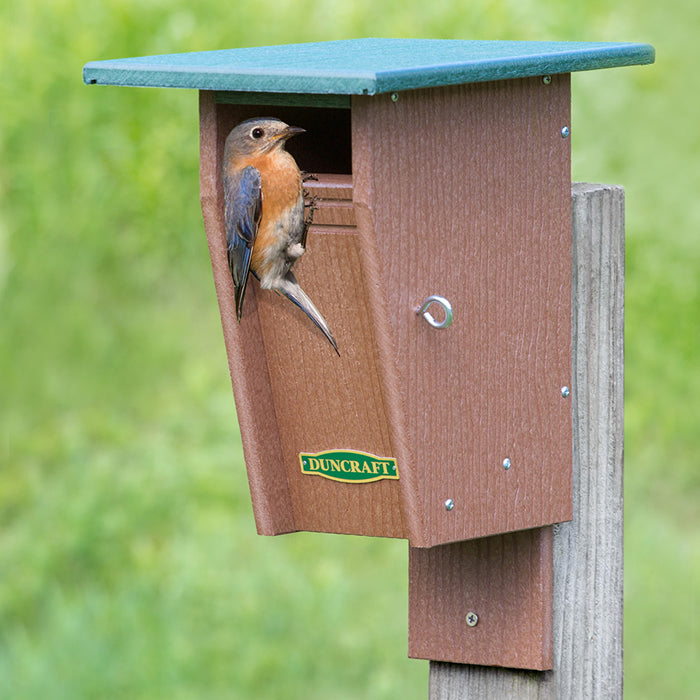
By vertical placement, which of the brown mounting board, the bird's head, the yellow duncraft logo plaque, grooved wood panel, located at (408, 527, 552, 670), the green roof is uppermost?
the green roof

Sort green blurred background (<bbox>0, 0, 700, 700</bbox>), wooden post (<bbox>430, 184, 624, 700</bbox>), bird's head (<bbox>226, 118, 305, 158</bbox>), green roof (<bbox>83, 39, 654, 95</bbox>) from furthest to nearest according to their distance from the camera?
green blurred background (<bbox>0, 0, 700, 700</bbox>) < wooden post (<bbox>430, 184, 624, 700</bbox>) < bird's head (<bbox>226, 118, 305, 158</bbox>) < green roof (<bbox>83, 39, 654, 95</bbox>)

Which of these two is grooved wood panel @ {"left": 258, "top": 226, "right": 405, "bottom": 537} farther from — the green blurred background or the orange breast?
the green blurred background

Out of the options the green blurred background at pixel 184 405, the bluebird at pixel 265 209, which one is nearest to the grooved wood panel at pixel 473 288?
the bluebird at pixel 265 209

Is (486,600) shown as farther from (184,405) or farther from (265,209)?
(184,405)

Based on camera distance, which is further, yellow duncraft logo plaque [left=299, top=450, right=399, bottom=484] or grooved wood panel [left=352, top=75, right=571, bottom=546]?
yellow duncraft logo plaque [left=299, top=450, right=399, bottom=484]

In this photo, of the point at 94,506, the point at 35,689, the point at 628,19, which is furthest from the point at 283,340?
the point at 628,19

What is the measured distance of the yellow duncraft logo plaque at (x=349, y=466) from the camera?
8.23 feet

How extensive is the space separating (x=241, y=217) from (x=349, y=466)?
0.49 metres

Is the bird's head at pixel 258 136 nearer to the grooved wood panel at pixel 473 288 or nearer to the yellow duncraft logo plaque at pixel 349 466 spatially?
the grooved wood panel at pixel 473 288

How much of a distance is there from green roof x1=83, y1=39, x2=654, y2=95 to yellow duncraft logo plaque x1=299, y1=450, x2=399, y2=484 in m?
0.68

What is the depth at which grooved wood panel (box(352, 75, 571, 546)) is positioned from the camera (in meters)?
2.29

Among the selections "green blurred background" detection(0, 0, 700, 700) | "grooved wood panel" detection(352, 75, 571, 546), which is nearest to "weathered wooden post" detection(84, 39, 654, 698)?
"grooved wood panel" detection(352, 75, 571, 546)

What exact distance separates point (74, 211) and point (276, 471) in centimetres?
481

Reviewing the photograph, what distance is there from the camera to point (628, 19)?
305 inches
